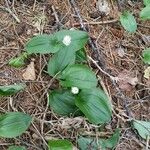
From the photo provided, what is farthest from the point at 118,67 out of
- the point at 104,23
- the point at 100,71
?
the point at 104,23

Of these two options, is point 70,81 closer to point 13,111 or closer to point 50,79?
point 50,79

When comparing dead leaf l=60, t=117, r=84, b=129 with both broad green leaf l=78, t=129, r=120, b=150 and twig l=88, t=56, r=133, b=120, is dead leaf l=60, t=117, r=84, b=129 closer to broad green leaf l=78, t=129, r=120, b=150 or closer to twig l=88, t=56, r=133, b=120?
broad green leaf l=78, t=129, r=120, b=150

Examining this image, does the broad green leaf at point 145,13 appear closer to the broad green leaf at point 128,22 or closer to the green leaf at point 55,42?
the broad green leaf at point 128,22

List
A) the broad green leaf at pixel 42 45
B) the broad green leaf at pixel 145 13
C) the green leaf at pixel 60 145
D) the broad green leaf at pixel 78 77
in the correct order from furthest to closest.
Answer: the broad green leaf at pixel 145 13
the broad green leaf at pixel 42 45
the broad green leaf at pixel 78 77
the green leaf at pixel 60 145

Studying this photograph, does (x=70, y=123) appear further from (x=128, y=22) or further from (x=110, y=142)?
(x=128, y=22)

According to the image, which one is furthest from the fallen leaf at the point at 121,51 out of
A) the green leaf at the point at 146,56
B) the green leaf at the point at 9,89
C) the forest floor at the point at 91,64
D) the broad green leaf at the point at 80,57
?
the green leaf at the point at 9,89

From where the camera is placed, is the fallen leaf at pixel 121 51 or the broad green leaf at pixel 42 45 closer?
the broad green leaf at pixel 42 45
